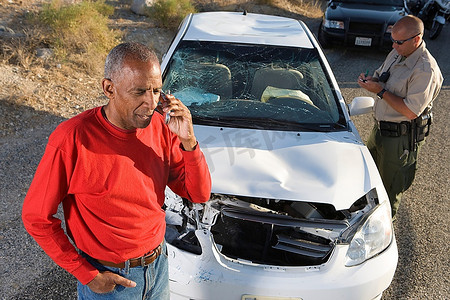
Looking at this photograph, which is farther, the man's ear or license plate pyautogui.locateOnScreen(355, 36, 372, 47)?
license plate pyautogui.locateOnScreen(355, 36, 372, 47)

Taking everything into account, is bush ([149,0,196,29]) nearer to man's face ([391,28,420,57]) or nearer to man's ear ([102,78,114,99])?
man's face ([391,28,420,57])

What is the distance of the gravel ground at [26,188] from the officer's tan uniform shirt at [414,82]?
1137 mm

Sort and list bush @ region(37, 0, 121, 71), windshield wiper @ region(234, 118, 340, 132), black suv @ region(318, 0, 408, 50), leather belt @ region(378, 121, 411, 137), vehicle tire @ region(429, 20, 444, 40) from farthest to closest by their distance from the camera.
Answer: vehicle tire @ region(429, 20, 444, 40)
black suv @ region(318, 0, 408, 50)
bush @ region(37, 0, 121, 71)
leather belt @ region(378, 121, 411, 137)
windshield wiper @ region(234, 118, 340, 132)

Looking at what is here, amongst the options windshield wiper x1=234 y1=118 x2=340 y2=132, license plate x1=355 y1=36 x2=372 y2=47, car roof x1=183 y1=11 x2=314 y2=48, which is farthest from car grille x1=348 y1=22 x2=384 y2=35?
windshield wiper x1=234 y1=118 x2=340 y2=132

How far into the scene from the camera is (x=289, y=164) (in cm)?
296

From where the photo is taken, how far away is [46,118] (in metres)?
5.68

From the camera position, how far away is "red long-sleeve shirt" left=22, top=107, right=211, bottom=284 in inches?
67.3

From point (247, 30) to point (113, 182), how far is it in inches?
113

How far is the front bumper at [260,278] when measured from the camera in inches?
98.1

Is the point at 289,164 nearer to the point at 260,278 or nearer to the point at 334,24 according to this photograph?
the point at 260,278

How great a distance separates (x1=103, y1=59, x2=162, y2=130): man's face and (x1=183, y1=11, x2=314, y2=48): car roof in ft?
7.66

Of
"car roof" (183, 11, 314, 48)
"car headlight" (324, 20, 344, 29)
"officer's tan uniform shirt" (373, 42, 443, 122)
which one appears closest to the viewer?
"officer's tan uniform shirt" (373, 42, 443, 122)

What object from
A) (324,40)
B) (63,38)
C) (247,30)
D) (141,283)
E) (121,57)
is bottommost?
(324,40)

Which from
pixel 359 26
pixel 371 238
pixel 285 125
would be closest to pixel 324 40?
pixel 359 26
